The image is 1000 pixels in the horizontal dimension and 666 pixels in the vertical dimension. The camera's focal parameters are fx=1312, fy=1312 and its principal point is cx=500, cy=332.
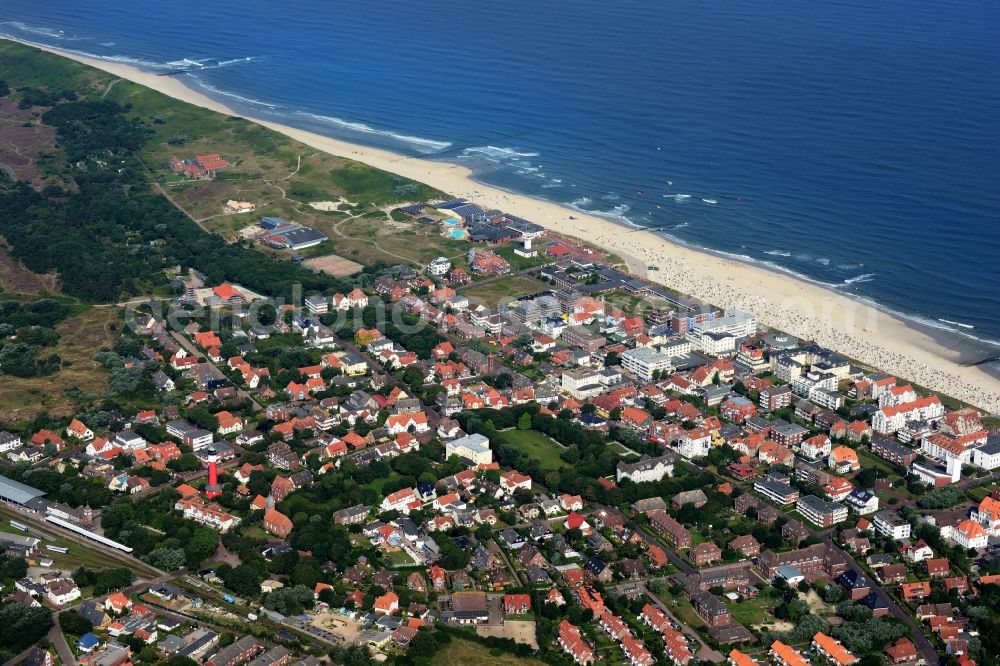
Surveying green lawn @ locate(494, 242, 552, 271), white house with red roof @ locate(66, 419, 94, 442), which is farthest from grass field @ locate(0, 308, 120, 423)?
green lawn @ locate(494, 242, 552, 271)

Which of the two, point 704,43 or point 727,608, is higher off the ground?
point 704,43

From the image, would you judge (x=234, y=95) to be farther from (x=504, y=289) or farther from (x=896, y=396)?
(x=896, y=396)

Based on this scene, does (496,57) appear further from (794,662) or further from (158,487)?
(794,662)

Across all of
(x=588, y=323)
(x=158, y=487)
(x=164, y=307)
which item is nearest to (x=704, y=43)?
(x=588, y=323)

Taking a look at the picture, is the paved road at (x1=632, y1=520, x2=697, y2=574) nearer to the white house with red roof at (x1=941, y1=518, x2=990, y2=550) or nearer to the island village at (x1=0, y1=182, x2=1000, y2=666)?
the island village at (x1=0, y1=182, x2=1000, y2=666)

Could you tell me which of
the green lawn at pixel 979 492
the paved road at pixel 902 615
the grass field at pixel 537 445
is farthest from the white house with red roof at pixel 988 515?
the grass field at pixel 537 445

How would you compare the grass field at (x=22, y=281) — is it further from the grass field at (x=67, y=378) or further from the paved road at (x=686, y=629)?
the paved road at (x=686, y=629)
